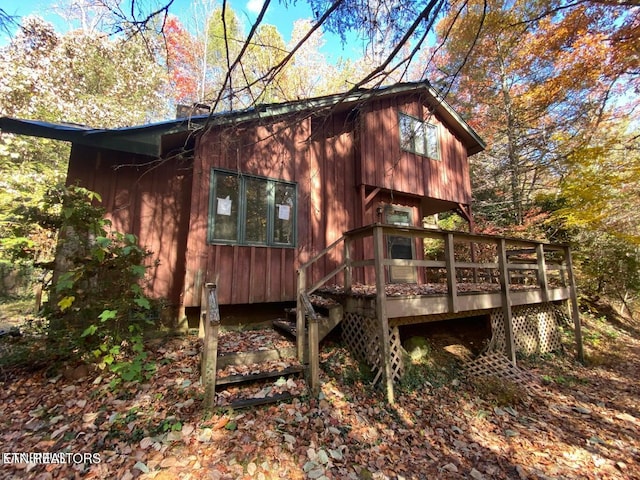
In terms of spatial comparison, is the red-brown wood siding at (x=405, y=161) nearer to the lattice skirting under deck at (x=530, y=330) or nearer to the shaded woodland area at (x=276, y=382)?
the shaded woodland area at (x=276, y=382)

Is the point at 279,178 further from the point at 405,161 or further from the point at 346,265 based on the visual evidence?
the point at 405,161

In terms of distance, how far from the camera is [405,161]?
780 cm

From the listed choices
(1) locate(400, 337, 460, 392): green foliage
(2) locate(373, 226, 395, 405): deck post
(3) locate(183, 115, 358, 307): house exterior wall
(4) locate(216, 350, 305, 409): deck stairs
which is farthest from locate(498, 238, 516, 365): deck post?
(4) locate(216, 350, 305, 409): deck stairs

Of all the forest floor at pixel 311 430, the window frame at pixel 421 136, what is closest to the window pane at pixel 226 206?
the forest floor at pixel 311 430

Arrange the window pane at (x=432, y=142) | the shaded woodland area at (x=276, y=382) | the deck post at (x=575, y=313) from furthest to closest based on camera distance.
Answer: the window pane at (x=432, y=142) → the deck post at (x=575, y=313) → the shaded woodland area at (x=276, y=382)

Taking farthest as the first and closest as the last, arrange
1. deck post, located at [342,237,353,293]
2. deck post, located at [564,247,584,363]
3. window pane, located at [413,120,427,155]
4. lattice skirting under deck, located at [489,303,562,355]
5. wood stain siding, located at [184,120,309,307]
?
window pane, located at [413,120,427,155]
deck post, located at [564,247,584,363]
lattice skirting under deck, located at [489,303,562,355]
wood stain siding, located at [184,120,309,307]
deck post, located at [342,237,353,293]

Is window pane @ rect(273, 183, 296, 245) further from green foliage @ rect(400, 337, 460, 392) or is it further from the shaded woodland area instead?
green foliage @ rect(400, 337, 460, 392)

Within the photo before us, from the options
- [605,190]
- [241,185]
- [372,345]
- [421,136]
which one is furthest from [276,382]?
[605,190]

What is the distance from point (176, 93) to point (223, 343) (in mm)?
14284

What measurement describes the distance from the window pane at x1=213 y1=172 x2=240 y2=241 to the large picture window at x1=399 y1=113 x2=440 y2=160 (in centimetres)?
475

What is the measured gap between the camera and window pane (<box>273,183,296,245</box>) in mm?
5945

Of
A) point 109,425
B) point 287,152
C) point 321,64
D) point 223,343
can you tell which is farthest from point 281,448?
point 321,64

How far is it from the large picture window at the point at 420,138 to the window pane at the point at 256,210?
13.8ft

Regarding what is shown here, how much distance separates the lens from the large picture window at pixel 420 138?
802cm
